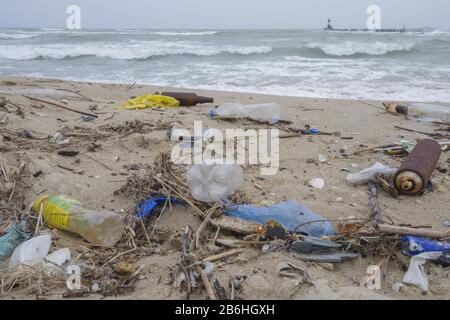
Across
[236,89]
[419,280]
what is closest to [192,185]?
[419,280]

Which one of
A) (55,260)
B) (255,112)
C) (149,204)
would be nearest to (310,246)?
(149,204)

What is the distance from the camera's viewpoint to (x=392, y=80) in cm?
923

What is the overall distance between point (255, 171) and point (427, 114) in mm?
3382

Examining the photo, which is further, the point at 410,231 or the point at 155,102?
the point at 155,102

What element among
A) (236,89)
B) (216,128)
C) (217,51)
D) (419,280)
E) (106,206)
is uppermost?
(217,51)

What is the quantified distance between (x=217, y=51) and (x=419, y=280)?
52.6ft

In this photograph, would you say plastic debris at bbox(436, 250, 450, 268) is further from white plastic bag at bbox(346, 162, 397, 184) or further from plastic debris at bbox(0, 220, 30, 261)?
plastic debris at bbox(0, 220, 30, 261)

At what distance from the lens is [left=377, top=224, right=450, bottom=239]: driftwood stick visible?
212 centimetres

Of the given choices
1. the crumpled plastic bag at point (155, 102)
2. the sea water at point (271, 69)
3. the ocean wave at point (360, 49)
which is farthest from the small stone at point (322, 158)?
the ocean wave at point (360, 49)

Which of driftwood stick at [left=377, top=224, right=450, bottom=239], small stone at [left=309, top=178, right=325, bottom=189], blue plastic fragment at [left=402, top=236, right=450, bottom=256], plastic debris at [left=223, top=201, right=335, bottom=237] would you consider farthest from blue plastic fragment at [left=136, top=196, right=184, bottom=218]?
blue plastic fragment at [left=402, top=236, right=450, bottom=256]

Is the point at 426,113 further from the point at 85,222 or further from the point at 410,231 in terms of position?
the point at 85,222

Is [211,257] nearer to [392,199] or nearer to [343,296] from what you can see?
[343,296]

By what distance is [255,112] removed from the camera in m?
4.86

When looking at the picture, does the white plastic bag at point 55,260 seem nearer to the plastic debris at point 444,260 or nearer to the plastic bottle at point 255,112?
the plastic debris at point 444,260
